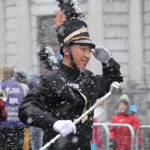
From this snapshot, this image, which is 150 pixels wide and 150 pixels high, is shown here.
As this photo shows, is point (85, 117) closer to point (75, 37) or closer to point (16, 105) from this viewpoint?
point (75, 37)

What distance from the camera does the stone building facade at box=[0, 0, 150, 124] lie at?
65.7ft

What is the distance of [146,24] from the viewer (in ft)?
66.7

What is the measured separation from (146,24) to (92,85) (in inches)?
621

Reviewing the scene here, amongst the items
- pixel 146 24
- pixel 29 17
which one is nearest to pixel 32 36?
pixel 29 17

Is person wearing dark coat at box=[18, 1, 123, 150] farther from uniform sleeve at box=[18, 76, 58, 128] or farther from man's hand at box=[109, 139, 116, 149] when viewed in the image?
man's hand at box=[109, 139, 116, 149]

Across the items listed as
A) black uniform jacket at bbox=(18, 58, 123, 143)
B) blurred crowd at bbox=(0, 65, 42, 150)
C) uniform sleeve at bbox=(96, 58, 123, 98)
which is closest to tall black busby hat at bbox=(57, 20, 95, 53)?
black uniform jacket at bbox=(18, 58, 123, 143)

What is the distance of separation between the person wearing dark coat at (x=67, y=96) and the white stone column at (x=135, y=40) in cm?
1529

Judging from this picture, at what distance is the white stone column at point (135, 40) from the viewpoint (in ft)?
65.9

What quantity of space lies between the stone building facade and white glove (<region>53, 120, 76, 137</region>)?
15014 millimetres

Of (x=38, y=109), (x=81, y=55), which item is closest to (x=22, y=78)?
(x=81, y=55)

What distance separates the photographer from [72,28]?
4777 millimetres

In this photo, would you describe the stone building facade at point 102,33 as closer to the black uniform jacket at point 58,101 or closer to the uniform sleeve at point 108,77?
Result: the uniform sleeve at point 108,77

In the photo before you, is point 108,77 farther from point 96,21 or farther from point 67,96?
point 96,21

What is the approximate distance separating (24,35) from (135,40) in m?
3.41
